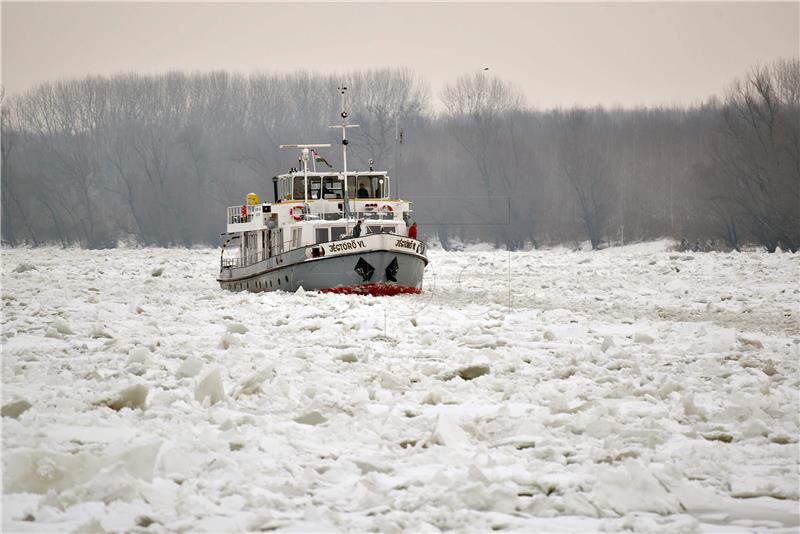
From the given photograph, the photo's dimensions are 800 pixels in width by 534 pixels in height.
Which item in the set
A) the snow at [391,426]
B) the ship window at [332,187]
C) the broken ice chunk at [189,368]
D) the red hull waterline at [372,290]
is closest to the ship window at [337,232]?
the red hull waterline at [372,290]

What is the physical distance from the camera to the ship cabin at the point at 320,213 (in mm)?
27855

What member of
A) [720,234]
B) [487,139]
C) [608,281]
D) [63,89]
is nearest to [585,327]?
[608,281]

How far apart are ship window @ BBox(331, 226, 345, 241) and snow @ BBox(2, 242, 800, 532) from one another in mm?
10798

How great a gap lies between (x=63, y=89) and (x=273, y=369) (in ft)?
265

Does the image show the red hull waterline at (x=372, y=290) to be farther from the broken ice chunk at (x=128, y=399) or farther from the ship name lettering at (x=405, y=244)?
the broken ice chunk at (x=128, y=399)

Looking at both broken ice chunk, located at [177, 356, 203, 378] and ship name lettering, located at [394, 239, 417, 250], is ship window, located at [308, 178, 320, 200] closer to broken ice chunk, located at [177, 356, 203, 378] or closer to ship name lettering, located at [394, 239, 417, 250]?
ship name lettering, located at [394, 239, 417, 250]

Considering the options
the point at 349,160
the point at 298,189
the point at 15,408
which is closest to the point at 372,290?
the point at 298,189

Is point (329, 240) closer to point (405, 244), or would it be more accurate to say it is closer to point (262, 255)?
point (405, 244)

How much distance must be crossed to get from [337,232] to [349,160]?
5301cm

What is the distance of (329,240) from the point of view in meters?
27.6

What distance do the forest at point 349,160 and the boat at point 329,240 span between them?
3433 centimetres

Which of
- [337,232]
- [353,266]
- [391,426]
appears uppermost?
[337,232]

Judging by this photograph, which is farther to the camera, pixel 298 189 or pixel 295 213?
pixel 298 189

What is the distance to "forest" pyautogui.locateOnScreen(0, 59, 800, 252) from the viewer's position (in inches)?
2904
